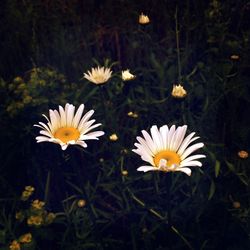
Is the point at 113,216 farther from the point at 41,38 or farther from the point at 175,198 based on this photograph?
the point at 41,38

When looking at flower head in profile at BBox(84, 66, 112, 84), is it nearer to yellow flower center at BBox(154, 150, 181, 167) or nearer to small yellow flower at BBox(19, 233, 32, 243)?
yellow flower center at BBox(154, 150, 181, 167)

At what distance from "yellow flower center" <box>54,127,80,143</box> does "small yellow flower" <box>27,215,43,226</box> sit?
33 centimetres

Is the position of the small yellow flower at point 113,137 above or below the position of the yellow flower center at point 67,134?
above

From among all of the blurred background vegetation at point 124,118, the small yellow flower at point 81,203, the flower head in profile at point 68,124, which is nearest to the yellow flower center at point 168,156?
the blurred background vegetation at point 124,118

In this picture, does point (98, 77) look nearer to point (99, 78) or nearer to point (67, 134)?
point (99, 78)

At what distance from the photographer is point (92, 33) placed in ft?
8.28

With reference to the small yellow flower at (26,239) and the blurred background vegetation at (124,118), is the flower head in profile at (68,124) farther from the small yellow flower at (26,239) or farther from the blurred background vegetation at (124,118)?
the small yellow flower at (26,239)

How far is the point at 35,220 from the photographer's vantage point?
5.59 ft

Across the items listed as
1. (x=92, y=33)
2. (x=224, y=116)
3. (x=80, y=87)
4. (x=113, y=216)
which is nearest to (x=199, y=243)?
(x=113, y=216)

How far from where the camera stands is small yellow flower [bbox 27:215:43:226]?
1694 millimetres

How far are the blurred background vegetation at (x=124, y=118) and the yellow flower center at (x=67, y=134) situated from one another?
0.37ft

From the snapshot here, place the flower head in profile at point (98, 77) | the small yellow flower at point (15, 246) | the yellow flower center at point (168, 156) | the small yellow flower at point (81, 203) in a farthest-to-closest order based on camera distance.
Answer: the flower head in profile at point (98, 77)
the small yellow flower at point (81, 203)
the small yellow flower at point (15, 246)
the yellow flower center at point (168, 156)

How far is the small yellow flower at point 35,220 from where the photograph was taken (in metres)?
1.69

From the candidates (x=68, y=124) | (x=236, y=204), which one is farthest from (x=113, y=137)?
(x=236, y=204)
